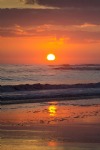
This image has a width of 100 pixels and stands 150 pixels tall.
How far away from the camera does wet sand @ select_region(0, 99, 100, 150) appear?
900cm

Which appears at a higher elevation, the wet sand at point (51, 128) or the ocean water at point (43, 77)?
the ocean water at point (43, 77)

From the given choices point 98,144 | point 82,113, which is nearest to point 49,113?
point 82,113

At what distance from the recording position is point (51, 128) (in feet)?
36.9

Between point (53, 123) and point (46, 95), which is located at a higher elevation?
point (46, 95)

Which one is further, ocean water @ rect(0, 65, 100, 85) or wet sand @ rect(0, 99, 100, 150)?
ocean water @ rect(0, 65, 100, 85)

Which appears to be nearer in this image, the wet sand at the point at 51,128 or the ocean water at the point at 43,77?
the wet sand at the point at 51,128

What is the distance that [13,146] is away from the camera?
8766 mm

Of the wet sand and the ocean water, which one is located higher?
the ocean water

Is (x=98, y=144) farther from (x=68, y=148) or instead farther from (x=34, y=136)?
(x=34, y=136)

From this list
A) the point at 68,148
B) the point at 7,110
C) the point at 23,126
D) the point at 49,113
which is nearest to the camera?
the point at 68,148

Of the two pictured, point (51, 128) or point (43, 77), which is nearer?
point (51, 128)

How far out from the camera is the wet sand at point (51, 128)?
900 centimetres

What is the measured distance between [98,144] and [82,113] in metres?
5.27

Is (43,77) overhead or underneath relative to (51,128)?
overhead
